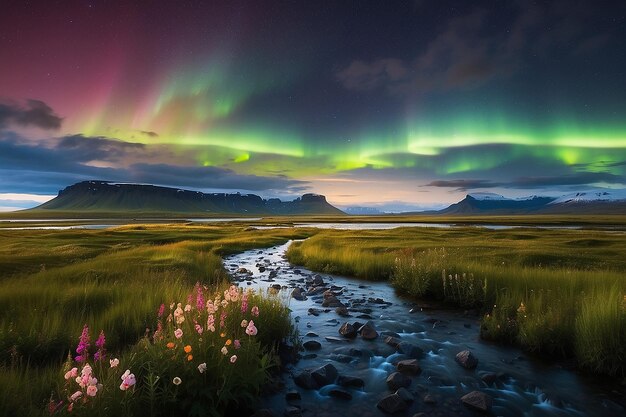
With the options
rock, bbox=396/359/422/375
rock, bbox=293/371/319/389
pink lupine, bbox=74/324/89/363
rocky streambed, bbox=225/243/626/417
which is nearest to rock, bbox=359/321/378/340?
rocky streambed, bbox=225/243/626/417

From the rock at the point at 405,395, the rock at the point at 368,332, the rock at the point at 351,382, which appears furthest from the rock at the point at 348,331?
the rock at the point at 405,395

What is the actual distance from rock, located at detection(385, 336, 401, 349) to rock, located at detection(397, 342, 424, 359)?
189 mm

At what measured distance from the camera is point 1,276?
720 inches

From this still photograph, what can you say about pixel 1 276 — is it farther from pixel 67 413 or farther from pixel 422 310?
pixel 422 310

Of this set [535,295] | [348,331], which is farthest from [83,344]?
[535,295]

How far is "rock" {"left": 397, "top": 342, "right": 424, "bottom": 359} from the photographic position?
9531 millimetres

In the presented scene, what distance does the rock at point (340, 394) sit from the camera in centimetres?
736

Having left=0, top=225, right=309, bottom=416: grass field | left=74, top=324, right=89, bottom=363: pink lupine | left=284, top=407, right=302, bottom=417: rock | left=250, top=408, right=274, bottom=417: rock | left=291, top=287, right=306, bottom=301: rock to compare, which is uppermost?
left=74, top=324, right=89, bottom=363: pink lupine

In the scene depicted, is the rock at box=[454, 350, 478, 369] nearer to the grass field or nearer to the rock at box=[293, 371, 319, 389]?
the rock at box=[293, 371, 319, 389]

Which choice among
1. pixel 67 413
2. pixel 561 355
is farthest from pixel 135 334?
pixel 561 355

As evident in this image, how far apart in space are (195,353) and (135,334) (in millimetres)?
5068

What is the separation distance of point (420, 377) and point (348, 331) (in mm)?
3197

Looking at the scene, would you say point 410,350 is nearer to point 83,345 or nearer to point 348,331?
point 348,331

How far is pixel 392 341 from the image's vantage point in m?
10.2
